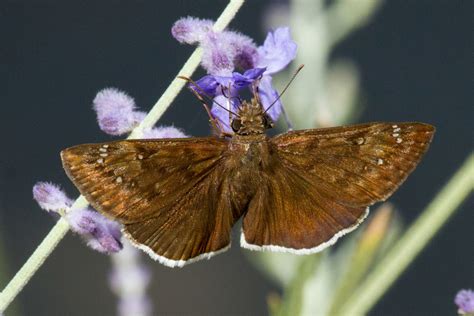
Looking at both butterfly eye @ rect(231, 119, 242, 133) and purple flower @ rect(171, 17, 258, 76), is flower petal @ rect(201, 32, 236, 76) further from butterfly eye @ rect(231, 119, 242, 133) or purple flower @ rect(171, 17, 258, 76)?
butterfly eye @ rect(231, 119, 242, 133)

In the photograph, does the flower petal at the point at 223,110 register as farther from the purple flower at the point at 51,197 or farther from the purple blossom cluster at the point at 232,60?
the purple flower at the point at 51,197

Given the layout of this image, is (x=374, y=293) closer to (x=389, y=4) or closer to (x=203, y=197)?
(x=203, y=197)

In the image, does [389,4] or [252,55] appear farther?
[389,4]

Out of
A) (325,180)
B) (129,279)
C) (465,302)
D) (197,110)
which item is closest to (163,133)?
(325,180)

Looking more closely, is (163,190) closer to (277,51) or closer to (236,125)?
(236,125)

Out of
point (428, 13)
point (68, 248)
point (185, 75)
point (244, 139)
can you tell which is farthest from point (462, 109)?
point (185, 75)

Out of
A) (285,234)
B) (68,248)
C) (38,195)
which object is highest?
(285,234)

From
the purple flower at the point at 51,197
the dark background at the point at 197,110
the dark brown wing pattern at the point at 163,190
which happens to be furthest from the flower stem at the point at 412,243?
the dark background at the point at 197,110
